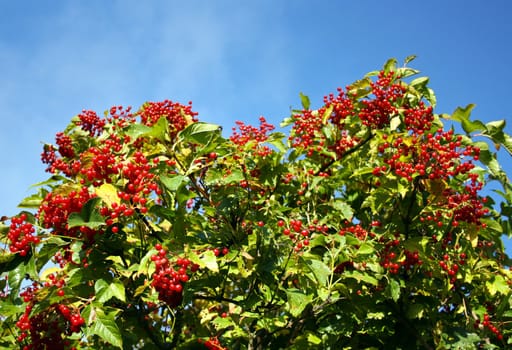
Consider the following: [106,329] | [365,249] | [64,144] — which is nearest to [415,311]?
[365,249]

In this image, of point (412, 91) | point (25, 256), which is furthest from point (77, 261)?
point (412, 91)

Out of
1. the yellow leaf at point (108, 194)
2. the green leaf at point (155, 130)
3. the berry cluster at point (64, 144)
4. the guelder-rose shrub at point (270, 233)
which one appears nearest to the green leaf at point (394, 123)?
the guelder-rose shrub at point (270, 233)

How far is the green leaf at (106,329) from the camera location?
3656 mm

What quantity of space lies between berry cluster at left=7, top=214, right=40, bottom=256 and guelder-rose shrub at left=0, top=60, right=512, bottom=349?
1 centimetres

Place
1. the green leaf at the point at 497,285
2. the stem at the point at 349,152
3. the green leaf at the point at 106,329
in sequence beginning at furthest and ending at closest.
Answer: the stem at the point at 349,152
the green leaf at the point at 497,285
the green leaf at the point at 106,329

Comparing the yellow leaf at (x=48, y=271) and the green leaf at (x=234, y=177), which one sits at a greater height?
the green leaf at (x=234, y=177)

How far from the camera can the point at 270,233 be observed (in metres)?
4.49

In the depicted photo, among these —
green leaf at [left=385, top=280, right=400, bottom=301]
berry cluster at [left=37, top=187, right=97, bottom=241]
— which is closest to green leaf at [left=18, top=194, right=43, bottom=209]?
berry cluster at [left=37, top=187, right=97, bottom=241]

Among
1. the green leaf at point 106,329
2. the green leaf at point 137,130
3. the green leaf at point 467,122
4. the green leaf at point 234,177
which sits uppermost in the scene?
the green leaf at point 467,122

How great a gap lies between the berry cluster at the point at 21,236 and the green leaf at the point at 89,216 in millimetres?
557

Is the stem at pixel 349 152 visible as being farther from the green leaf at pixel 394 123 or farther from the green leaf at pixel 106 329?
the green leaf at pixel 106 329

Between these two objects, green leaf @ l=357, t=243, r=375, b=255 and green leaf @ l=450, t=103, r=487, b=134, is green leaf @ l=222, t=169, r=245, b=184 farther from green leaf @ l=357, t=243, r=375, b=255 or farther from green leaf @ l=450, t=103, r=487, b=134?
green leaf @ l=450, t=103, r=487, b=134

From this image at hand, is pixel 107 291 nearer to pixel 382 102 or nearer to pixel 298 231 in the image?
pixel 298 231

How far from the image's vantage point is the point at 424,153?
4773 mm
